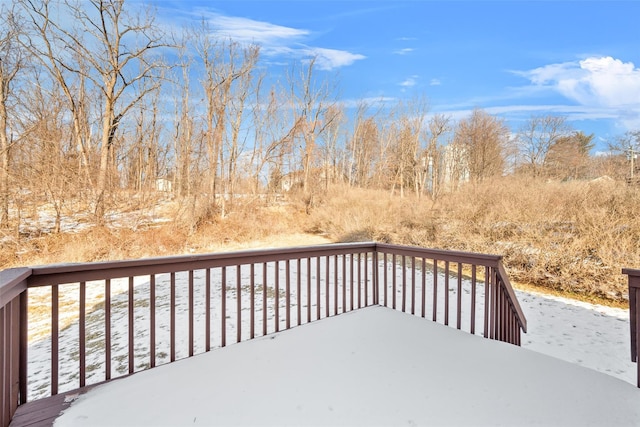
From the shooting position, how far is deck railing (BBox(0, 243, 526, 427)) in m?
1.67

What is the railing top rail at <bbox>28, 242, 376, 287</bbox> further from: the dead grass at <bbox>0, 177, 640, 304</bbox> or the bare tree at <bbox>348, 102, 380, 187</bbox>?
the bare tree at <bbox>348, 102, 380, 187</bbox>

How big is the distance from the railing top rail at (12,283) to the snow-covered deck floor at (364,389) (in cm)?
70

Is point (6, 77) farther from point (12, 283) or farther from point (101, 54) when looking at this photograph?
point (12, 283)

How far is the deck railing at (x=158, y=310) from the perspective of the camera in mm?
1671

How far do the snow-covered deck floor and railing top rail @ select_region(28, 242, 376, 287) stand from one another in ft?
2.24

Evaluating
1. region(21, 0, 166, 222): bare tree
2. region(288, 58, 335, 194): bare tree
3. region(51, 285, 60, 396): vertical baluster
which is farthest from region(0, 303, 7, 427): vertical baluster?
region(288, 58, 335, 194): bare tree

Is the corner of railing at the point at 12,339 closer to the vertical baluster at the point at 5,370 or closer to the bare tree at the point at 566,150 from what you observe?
the vertical baluster at the point at 5,370

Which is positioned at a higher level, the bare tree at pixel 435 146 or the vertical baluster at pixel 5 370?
the bare tree at pixel 435 146

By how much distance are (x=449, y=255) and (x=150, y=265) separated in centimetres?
249

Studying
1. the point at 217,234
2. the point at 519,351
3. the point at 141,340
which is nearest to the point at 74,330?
the point at 141,340

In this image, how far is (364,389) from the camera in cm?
182

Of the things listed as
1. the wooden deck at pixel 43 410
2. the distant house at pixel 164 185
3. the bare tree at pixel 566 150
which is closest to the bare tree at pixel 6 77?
the distant house at pixel 164 185

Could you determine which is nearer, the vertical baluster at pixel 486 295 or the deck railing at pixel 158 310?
the deck railing at pixel 158 310

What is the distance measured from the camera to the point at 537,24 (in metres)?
6.02
